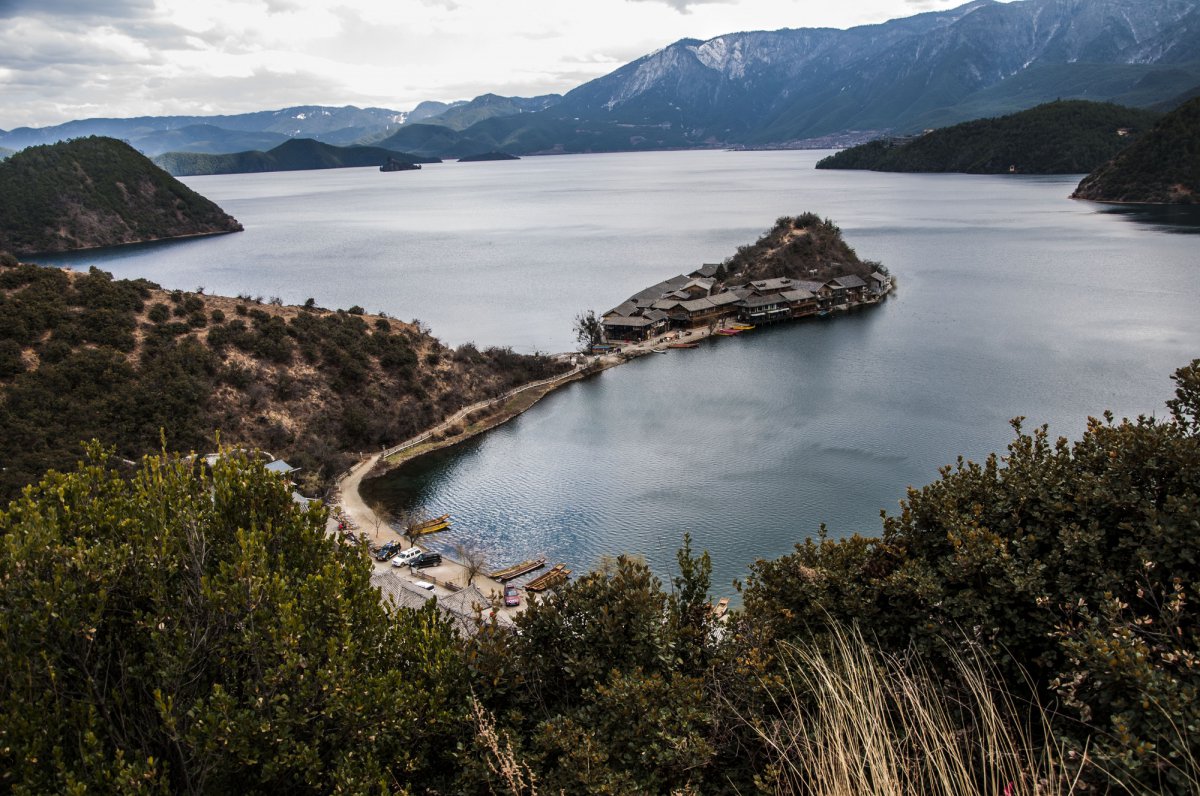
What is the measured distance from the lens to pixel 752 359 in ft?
172

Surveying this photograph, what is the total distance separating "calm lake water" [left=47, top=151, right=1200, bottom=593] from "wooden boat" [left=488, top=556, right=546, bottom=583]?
2.69 ft

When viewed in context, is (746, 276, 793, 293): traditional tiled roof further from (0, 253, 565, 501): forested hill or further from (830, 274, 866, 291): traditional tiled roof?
(0, 253, 565, 501): forested hill

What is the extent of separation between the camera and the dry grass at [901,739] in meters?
5.67

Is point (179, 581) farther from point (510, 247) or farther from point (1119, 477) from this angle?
point (510, 247)

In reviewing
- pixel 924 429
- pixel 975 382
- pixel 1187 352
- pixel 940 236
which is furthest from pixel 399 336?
pixel 940 236

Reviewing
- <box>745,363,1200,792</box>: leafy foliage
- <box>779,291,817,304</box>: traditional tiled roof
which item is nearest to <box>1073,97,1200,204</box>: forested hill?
<box>779,291,817,304</box>: traditional tiled roof

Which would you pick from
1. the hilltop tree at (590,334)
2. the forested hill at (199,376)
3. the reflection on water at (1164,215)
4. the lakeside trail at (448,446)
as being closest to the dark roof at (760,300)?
the lakeside trail at (448,446)

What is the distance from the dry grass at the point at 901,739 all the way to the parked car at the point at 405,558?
63.1 ft

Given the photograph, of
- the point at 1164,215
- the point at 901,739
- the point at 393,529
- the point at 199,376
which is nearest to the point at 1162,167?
the point at 1164,215

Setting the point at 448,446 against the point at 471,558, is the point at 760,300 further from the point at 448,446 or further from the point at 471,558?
the point at 471,558

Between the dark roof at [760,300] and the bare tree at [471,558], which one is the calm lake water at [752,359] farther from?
the dark roof at [760,300]

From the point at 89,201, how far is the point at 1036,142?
182975mm

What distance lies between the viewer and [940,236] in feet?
317

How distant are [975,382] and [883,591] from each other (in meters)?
38.2
